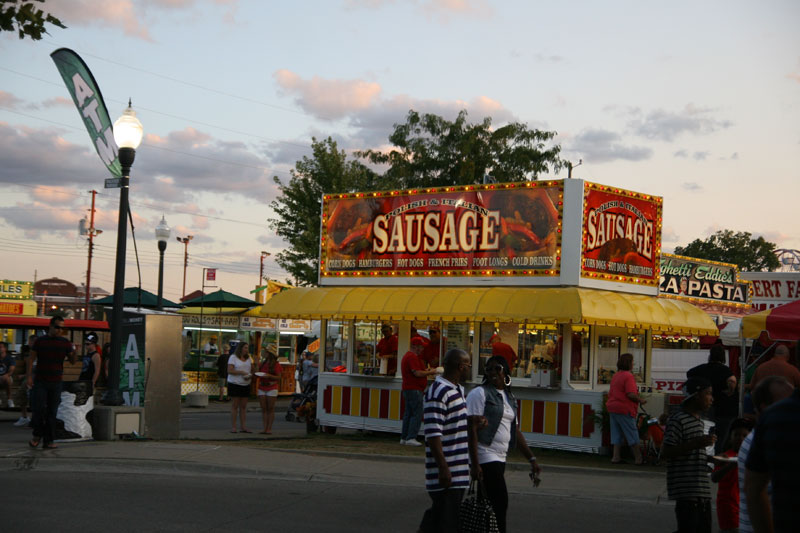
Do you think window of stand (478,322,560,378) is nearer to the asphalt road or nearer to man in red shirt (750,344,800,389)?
man in red shirt (750,344,800,389)

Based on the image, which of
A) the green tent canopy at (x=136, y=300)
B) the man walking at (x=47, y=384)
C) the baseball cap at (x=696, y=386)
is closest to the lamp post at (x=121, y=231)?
the man walking at (x=47, y=384)

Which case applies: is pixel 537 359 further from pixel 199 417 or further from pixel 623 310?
pixel 199 417

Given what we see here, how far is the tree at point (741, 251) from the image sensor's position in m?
72.1

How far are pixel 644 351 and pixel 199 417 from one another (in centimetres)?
1135

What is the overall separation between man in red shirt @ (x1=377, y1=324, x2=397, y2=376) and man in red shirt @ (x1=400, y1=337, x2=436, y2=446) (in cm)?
182

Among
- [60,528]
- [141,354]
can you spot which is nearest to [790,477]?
[60,528]

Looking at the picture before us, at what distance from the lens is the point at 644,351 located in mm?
18797

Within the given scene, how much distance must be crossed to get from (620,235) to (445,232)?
10.6 ft

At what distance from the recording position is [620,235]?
1734cm

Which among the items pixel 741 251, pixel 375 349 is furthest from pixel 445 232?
pixel 741 251

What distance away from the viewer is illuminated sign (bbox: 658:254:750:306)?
32625mm

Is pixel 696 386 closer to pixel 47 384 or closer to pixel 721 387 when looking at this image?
pixel 721 387

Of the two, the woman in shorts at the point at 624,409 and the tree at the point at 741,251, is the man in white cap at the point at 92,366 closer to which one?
the woman in shorts at the point at 624,409

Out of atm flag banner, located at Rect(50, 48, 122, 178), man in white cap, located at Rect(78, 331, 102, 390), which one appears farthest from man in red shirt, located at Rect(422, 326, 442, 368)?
atm flag banner, located at Rect(50, 48, 122, 178)
